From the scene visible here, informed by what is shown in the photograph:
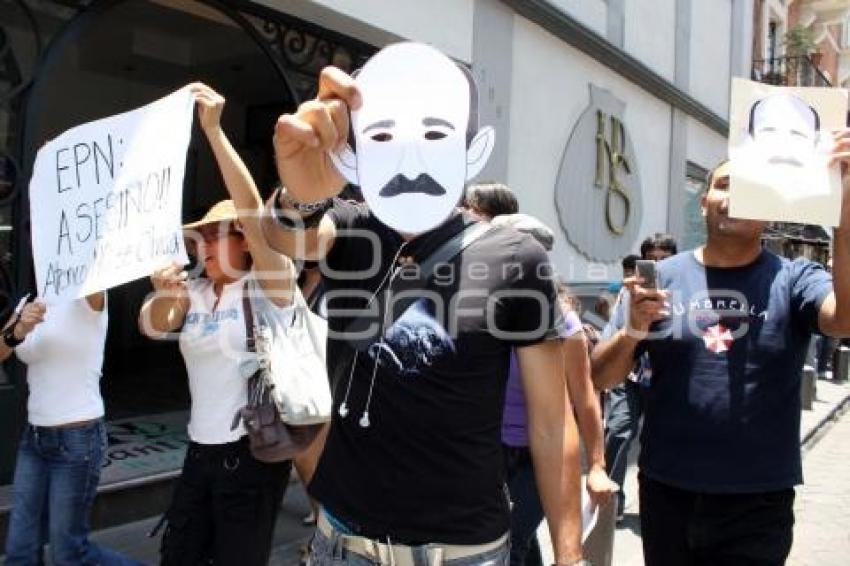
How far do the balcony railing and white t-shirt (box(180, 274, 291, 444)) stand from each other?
17319mm

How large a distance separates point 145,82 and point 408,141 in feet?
30.8

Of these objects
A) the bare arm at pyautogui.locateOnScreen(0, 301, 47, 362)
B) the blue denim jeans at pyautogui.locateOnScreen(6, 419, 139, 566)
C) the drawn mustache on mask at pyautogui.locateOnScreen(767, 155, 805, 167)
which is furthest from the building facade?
the drawn mustache on mask at pyautogui.locateOnScreen(767, 155, 805, 167)

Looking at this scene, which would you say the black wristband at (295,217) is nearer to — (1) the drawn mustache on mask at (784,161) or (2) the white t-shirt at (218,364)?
(2) the white t-shirt at (218,364)

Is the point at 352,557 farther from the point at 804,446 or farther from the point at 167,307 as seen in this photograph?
the point at 804,446

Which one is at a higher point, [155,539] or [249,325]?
[249,325]

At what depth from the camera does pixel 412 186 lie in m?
1.84

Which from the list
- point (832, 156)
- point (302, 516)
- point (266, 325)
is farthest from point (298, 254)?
point (302, 516)

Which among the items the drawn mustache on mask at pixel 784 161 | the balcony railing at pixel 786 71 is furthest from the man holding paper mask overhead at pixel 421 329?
the balcony railing at pixel 786 71

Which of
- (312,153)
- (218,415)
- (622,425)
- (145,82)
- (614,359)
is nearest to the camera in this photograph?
(312,153)

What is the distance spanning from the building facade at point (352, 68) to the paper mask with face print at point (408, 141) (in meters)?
3.45

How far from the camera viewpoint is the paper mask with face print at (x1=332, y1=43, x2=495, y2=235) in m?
1.83

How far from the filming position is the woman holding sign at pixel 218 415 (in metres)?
2.93

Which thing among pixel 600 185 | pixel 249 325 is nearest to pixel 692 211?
pixel 600 185

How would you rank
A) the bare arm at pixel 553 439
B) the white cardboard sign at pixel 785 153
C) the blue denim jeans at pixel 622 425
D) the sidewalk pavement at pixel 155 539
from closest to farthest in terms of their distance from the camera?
the bare arm at pixel 553 439 → the white cardboard sign at pixel 785 153 → the sidewalk pavement at pixel 155 539 → the blue denim jeans at pixel 622 425
